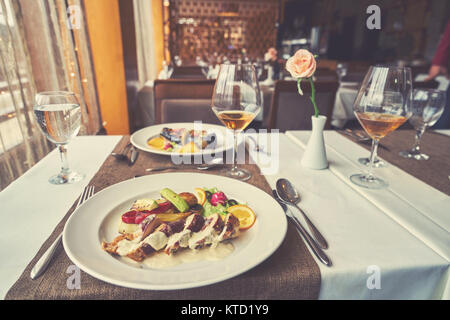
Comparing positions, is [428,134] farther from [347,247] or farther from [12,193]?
[12,193]

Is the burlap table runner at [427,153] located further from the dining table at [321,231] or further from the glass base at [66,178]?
the glass base at [66,178]

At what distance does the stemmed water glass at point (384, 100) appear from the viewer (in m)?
0.70

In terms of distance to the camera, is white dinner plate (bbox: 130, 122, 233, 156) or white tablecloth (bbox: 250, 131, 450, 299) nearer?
white tablecloth (bbox: 250, 131, 450, 299)

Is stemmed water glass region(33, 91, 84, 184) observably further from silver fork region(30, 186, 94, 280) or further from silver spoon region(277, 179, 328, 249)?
silver spoon region(277, 179, 328, 249)

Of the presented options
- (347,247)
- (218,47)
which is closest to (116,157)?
(347,247)

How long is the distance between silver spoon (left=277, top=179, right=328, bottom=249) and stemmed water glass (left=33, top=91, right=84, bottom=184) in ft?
1.82

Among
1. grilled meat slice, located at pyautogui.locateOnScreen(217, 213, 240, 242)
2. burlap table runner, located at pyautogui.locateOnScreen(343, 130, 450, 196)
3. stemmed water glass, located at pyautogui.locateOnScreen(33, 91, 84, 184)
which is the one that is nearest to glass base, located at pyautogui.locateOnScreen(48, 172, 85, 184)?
stemmed water glass, located at pyautogui.locateOnScreen(33, 91, 84, 184)

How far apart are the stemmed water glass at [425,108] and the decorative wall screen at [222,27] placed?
822 cm

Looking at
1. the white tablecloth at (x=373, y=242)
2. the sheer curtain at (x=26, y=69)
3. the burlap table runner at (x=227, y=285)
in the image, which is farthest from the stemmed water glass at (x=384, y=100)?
the sheer curtain at (x=26, y=69)

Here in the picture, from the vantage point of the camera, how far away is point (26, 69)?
1.51 meters

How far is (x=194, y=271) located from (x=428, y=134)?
1278 mm

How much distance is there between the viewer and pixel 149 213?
0.54 meters

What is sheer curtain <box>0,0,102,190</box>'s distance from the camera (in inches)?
54.1
